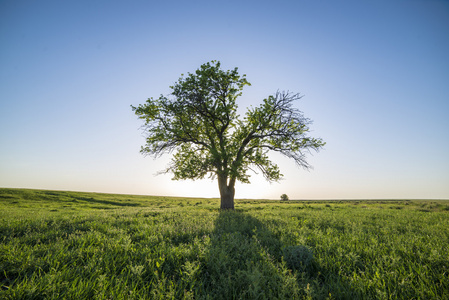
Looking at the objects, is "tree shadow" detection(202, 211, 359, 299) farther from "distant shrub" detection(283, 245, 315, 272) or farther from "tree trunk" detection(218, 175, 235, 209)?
"tree trunk" detection(218, 175, 235, 209)

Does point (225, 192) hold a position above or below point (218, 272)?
above

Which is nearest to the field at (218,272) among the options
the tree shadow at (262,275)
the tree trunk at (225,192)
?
the tree shadow at (262,275)

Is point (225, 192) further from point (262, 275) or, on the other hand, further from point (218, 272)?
point (262, 275)

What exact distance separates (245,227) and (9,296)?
21.7ft

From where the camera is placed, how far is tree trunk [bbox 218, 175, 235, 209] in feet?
62.5

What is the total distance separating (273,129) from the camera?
1964 cm

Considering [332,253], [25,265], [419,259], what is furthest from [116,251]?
[419,259]

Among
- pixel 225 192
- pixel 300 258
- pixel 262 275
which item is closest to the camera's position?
pixel 262 275

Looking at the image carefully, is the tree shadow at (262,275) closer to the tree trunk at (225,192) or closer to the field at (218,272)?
the field at (218,272)

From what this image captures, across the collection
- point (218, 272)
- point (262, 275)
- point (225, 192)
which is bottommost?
point (218, 272)

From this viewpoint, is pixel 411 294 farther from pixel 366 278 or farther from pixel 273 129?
pixel 273 129

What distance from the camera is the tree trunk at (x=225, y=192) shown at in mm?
19047

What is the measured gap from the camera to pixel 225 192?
19.2 m

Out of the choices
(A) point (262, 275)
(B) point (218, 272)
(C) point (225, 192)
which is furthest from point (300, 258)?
(C) point (225, 192)
